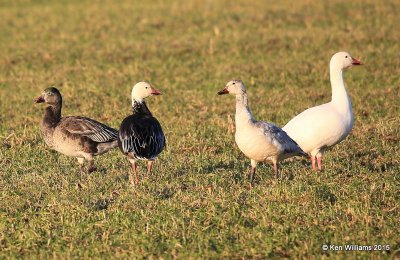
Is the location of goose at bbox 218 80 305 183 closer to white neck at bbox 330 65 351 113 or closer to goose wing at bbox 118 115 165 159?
goose wing at bbox 118 115 165 159

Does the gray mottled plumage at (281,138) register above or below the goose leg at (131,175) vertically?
above

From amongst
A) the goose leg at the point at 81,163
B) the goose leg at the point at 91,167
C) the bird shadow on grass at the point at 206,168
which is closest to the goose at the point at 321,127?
the bird shadow on grass at the point at 206,168

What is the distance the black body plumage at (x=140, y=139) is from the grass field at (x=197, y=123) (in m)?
0.32

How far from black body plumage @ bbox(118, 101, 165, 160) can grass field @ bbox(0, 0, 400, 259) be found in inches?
12.8

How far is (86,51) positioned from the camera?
18594 mm

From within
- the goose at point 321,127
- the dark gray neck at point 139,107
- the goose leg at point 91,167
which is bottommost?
the goose leg at point 91,167

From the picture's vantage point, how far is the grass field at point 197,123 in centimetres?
755

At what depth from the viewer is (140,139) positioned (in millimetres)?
9320

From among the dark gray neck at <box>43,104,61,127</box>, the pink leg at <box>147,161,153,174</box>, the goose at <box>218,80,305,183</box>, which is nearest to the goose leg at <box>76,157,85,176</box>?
the dark gray neck at <box>43,104,61,127</box>

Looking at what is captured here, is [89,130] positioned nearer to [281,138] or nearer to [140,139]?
[140,139]

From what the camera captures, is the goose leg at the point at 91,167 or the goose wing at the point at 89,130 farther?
the goose wing at the point at 89,130

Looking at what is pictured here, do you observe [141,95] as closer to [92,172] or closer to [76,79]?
[92,172]

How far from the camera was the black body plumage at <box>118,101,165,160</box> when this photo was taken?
929 cm

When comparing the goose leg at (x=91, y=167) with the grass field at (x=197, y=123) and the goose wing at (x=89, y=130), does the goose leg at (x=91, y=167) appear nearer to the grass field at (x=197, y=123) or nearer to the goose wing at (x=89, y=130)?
the grass field at (x=197, y=123)
